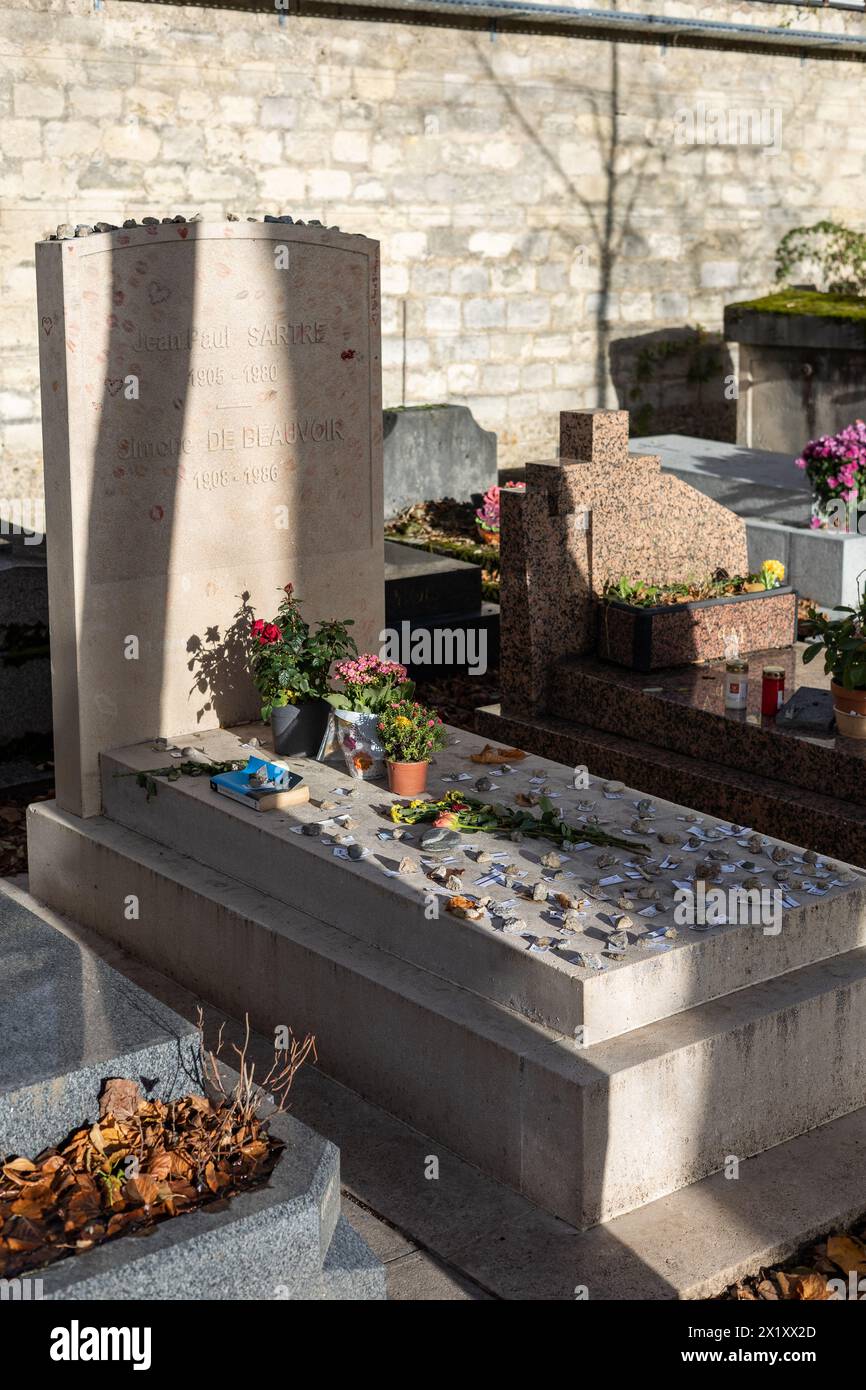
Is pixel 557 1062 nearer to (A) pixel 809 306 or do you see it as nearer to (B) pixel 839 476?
(B) pixel 839 476

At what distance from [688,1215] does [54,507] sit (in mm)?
3647

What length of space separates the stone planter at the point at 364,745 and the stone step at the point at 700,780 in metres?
1.42

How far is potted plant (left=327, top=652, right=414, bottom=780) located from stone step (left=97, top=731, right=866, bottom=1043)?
118mm

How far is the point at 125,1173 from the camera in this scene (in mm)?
3807

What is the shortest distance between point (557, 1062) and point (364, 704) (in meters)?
2.12

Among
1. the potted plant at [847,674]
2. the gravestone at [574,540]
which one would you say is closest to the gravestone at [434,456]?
the gravestone at [574,540]

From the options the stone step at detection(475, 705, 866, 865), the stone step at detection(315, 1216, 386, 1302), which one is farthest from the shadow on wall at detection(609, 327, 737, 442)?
the stone step at detection(315, 1216, 386, 1302)

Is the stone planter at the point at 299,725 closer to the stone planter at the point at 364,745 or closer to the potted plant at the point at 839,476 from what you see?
the stone planter at the point at 364,745

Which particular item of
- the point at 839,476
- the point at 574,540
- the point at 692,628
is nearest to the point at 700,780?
the point at 692,628

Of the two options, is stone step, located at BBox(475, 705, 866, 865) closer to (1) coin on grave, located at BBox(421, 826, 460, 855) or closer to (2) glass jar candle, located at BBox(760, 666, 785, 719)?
(2) glass jar candle, located at BBox(760, 666, 785, 719)

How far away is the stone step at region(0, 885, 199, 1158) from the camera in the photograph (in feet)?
12.9

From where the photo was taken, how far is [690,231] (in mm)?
15016

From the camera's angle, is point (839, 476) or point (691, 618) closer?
point (691, 618)

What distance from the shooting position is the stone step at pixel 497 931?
15.7ft
